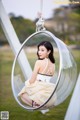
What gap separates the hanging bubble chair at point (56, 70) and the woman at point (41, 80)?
41mm

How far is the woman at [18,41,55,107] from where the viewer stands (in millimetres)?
4074

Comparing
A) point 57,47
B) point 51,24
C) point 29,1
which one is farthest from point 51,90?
point 29,1

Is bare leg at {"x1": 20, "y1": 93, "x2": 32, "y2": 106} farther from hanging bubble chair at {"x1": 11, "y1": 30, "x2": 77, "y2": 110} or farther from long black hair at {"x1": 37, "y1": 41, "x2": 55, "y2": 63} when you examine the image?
long black hair at {"x1": 37, "y1": 41, "x2": 55, "y2": 63}

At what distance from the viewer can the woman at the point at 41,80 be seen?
4.07m

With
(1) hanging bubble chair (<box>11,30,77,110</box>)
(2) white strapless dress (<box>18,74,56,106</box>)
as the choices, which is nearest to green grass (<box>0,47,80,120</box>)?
(1) hanging bubble chair (<box>11,30,77,110</box>)

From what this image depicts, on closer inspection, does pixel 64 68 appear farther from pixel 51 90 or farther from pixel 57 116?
pixel 57 116

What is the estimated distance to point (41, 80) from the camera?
4.09 m

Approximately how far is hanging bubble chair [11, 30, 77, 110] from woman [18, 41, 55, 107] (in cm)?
4

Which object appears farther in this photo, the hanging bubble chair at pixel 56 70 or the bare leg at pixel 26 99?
the bare leg at pixel 26 99

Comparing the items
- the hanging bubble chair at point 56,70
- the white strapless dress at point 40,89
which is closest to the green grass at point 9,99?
the hanging bubble chair at point 56,70

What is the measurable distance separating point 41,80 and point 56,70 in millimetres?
193

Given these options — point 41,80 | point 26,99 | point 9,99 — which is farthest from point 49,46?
point 9,99

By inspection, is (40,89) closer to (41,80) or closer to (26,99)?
(41,80)

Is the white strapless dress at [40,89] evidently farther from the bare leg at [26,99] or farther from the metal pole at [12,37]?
the metal pole at [12,37]
